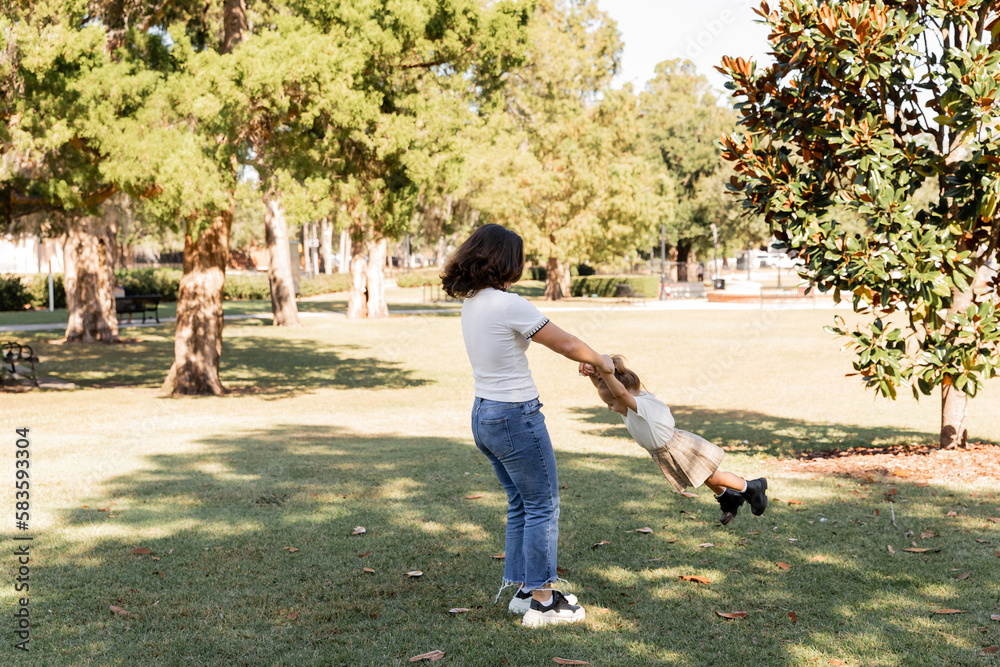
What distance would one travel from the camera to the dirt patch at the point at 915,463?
7.59m

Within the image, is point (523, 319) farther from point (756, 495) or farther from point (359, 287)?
point (359, 287)

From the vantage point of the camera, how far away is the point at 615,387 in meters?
4.15

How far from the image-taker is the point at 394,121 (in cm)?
1410

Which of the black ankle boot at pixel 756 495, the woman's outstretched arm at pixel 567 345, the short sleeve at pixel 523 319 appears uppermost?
the short sleeve at pixel 523 319

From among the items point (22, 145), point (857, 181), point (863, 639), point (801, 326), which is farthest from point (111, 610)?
point (801, 326)

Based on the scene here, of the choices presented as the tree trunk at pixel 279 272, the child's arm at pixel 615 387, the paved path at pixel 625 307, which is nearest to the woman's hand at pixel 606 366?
the child's arm at pixel 615 387

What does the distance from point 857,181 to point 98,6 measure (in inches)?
462

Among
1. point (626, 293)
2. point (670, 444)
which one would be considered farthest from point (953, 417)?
point (626, 293)

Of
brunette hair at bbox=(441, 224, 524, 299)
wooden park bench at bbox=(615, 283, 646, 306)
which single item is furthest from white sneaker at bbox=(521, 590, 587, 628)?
wooden park bench at bbox=(615, 283, 646, 306)

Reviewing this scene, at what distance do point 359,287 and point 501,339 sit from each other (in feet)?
102

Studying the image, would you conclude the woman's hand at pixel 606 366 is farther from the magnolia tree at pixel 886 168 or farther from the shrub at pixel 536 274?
the shrub at pixel 536 274

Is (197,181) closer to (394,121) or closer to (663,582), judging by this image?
(394,121)

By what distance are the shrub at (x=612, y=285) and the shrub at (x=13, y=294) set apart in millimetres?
29475

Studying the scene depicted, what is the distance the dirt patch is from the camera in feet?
24.9
